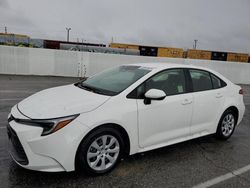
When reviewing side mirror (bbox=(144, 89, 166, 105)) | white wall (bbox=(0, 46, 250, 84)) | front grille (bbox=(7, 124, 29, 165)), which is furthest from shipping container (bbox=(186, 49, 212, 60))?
front grille (bbox=(7, 124, 29, 165))

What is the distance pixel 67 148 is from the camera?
2.79 m

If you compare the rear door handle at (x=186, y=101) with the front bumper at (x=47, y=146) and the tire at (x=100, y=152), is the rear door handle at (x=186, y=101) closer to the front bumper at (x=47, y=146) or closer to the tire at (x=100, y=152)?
the tire at (x=100, y=152)

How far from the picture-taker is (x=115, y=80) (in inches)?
154

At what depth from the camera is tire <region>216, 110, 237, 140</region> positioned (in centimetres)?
464

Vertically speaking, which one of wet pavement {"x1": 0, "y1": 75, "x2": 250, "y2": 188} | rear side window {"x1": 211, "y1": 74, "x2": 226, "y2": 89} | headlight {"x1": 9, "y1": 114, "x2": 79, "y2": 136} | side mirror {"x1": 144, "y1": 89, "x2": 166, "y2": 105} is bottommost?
wet pavement {"x1": 0, "y1": 75, "x2": 250, "y2": 188}

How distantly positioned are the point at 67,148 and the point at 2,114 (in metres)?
3.69

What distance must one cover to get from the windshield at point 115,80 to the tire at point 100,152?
61 centimetres

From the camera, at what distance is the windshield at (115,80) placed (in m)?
3.54

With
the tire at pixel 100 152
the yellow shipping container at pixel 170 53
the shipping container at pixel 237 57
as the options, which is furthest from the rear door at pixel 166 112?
the shipping container at pixel 237 57

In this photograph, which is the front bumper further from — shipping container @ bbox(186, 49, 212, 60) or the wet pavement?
shipping container @ bbox(186, 49, 212, 60)

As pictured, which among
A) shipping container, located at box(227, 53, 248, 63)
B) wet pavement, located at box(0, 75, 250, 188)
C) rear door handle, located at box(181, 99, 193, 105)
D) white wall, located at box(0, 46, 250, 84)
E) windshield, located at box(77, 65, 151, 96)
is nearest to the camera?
wet pavement, located at box(0, 75, 250, 188)

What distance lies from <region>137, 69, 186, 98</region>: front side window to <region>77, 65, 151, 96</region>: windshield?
0.18 meters

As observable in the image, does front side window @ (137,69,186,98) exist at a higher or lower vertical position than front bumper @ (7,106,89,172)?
higher

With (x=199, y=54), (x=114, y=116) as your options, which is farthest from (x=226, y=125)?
(x=199, y=54)
